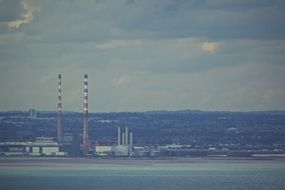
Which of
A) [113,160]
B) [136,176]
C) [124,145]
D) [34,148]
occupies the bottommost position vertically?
[136,176]

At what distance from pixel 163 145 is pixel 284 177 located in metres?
61.3

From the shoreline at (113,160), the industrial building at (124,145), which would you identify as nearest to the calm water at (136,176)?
the shoreline at (113,160)

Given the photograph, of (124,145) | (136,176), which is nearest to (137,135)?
(124,145)

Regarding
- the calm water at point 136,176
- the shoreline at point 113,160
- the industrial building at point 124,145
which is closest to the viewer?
the calm water at point 136,176

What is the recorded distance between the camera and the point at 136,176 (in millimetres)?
109375

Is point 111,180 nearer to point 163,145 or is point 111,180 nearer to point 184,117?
point 163,145

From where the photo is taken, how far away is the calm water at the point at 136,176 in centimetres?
8994

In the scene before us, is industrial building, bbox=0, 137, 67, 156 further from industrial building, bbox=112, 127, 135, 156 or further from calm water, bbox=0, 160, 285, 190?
calm water, bbox=0, 160, 285, 190

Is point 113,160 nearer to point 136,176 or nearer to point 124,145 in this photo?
point 124,145

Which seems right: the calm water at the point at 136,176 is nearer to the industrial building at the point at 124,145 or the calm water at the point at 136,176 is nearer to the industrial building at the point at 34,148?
the industrial building at the point at 124,145

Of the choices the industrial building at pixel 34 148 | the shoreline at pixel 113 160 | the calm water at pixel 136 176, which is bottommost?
the calm water at pixel 136 176

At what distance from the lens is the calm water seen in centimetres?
8994

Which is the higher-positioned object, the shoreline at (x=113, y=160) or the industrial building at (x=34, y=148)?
the industrial building at (x=34, y=148)

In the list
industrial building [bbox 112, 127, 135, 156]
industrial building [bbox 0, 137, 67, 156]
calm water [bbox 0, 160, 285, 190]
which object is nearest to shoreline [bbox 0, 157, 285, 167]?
calm water [bbox 0, 160, 285, 190]
